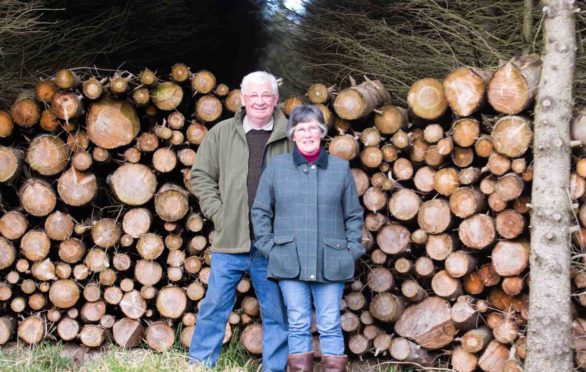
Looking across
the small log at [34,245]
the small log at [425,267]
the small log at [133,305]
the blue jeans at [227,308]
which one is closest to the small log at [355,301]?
the small log at [425,267]

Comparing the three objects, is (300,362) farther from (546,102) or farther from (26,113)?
(26,113)

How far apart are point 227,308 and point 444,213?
1633 millimetres

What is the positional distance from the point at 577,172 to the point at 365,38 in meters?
5.37

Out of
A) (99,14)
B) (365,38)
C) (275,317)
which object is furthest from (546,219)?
(99,14)

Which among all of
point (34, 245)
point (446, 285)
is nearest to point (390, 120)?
point (446, 285)

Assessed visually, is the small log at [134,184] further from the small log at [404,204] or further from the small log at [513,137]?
the small log at [513,137]

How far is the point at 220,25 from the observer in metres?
12.9

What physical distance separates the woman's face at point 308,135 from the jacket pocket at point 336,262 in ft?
1.85

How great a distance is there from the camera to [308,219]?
4207 millimetres

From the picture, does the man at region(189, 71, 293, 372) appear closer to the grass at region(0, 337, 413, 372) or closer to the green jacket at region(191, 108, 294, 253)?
the green jacket at region(191, 108, 294, 253)

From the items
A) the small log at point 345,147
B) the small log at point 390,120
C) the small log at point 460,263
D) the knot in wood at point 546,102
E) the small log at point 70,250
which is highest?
the knot in wood at point 546,102

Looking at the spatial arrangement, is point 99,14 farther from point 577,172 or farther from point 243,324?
point 577,172

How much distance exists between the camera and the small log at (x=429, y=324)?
16.3 feet

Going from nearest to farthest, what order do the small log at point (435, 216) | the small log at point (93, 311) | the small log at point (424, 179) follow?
the small log at point (435, 216) → the small log at point (424, 179) → the small log at point (93, 311)
